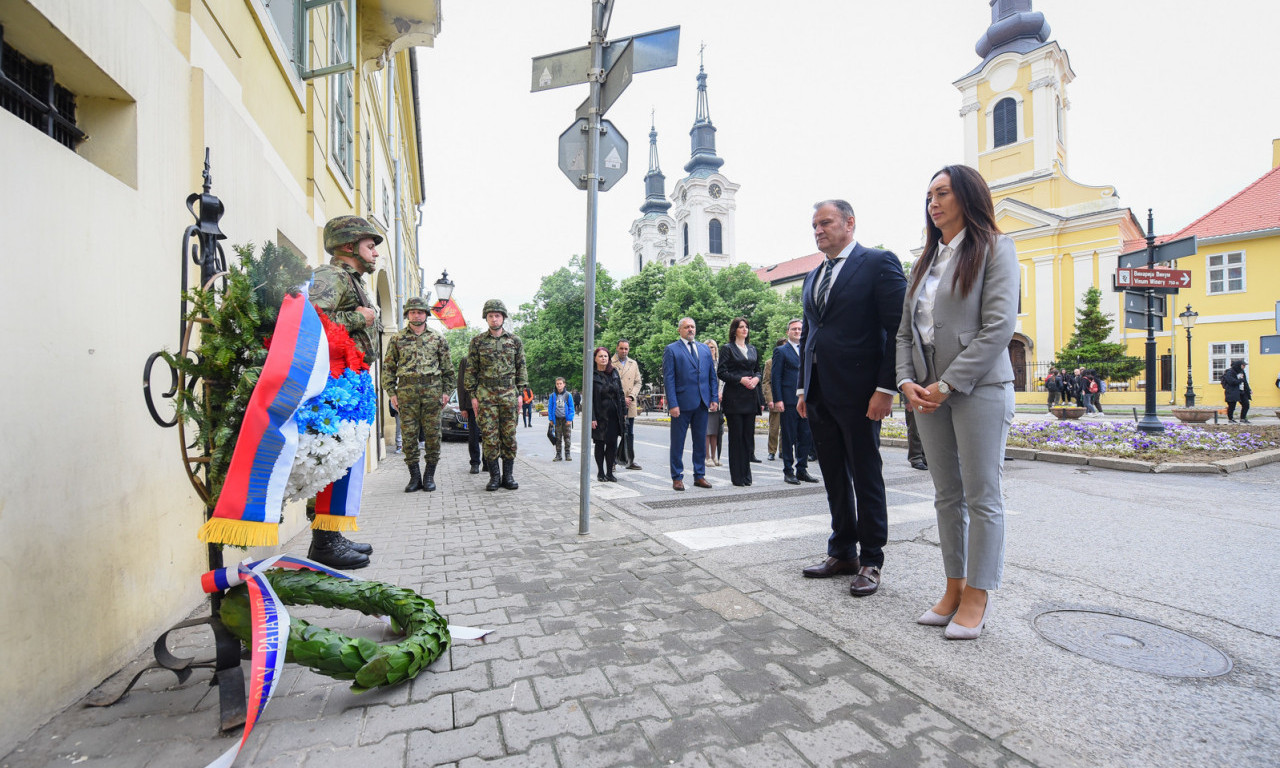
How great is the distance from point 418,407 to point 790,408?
475 centimetres

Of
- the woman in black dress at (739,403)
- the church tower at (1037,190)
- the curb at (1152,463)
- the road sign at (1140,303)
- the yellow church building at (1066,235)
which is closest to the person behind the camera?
the woman in black dress at (739,403)

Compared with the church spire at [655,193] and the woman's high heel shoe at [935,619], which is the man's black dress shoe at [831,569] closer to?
the woman's high heel shoe at [935,619]

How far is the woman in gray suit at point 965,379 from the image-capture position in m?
2.83

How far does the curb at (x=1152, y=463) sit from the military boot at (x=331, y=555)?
949cm

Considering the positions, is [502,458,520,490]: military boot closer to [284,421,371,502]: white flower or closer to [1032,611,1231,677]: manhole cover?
[284,421,371,502]: white flower

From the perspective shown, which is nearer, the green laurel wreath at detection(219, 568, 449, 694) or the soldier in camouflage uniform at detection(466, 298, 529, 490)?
the green laurel wreath at detection(219, 568, 449, 694)

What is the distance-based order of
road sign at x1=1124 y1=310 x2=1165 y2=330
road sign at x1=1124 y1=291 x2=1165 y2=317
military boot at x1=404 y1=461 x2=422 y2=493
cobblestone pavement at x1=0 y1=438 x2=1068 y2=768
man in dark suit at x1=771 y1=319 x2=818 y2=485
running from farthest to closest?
road sign at x1=1124 y1=310 x2=1165 y2=330
road sign at x1=1124 y1=291 x2=1165 y2=317
man in dark suit at x1=771 y1=319 x2=818 y2=485
military boot at x1=404 y1=461 x2=422 y2=493
cobblestone pavement at x1=0 y1=438 x2=1068 y2=768

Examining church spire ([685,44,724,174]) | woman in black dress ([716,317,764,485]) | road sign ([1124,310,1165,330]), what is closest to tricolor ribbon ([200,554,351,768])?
woman in black dress ([716,317,764,485])

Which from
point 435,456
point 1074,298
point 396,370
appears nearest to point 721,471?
point 435,456

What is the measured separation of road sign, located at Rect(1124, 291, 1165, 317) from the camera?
12.6 m

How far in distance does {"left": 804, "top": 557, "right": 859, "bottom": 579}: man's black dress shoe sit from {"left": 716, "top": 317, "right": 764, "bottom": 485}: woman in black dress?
142 inches

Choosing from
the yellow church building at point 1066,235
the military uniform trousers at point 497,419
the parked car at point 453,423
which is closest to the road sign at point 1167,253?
the military uniform trousers at point 497,419

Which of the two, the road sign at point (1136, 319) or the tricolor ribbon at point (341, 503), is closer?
the tricolor ribbon at point (341, 503)

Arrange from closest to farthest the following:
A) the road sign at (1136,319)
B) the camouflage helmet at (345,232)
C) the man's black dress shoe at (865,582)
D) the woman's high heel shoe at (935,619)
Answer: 1. the woman's high heel shoe at (935,619)
2. the man's black dress shoe at (865,582)
3. the camouflage helmet at (345,232)
4. the road sign at (1136,319)
